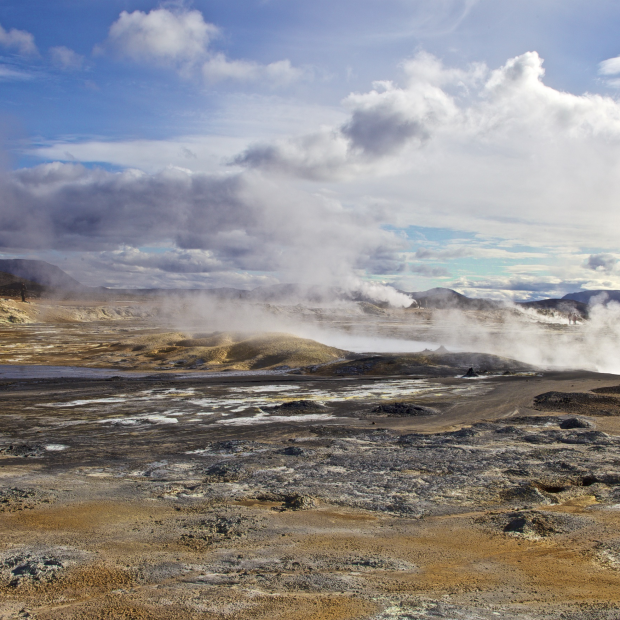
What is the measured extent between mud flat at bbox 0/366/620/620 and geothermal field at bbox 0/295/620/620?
0.04 m

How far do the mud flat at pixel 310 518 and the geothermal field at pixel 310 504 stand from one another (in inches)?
1.6

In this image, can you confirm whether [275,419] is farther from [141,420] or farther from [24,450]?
[24,450]

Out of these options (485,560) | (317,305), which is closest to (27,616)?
(485,560)

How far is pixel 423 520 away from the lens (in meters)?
9.01

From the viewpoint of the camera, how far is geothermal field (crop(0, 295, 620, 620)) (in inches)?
240

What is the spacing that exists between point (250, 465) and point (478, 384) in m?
21.3

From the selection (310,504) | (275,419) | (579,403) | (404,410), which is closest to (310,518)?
(310,504)

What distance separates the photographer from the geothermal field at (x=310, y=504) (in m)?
6.09

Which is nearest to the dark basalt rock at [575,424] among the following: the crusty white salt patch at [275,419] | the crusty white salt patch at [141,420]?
the crusty white salt patch at [275,419]

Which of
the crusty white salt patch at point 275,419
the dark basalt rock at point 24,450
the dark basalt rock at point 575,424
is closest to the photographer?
the dark basalt rock at point 24,450

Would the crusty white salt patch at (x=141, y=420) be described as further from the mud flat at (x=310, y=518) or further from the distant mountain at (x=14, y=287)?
the distant mountain at (x=14, y=287)

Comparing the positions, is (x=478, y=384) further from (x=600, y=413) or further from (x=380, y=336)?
(x=380, y=336)

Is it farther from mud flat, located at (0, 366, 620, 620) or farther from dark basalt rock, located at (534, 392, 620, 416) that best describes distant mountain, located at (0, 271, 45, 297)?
dark basalt rock, located at (534, 392, 620, 416)

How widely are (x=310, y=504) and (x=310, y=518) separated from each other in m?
0.69
